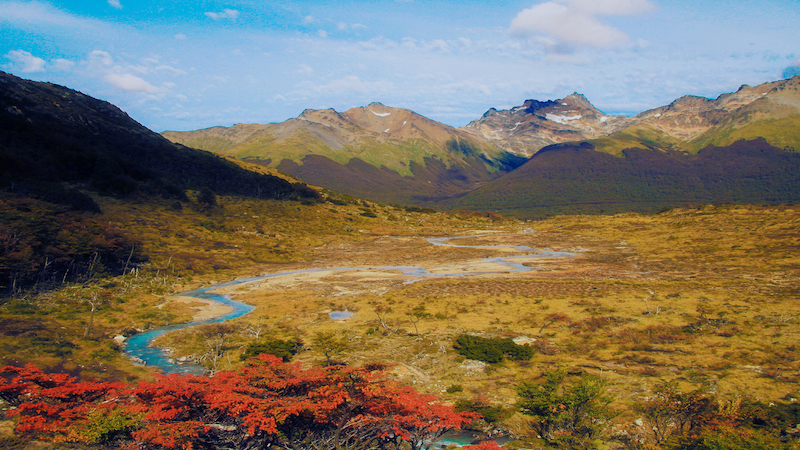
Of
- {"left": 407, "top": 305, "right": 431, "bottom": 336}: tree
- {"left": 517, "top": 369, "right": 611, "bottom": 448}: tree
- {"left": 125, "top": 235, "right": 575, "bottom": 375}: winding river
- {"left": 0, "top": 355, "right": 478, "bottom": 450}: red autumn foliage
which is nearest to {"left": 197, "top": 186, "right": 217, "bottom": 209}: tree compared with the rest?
{"left": 125, "top": 235, "right": 575, "bottom": 375}: winding river

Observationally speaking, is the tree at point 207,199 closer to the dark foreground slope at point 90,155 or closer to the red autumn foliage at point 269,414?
the dark foreground slope at point 90,155

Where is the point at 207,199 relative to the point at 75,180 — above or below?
below

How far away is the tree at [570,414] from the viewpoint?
1901cm

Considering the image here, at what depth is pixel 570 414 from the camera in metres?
19.7

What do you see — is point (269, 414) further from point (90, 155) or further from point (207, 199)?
point (90, 155)

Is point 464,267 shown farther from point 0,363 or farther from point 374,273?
point 0,363

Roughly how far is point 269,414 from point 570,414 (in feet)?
44.9

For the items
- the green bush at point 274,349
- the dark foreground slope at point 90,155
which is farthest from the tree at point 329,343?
the dark foreground slope at point 90,155

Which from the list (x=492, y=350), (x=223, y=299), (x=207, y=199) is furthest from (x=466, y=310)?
(x=207, y=199)

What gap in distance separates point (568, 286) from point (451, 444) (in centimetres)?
3672

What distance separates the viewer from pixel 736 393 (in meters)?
21.9

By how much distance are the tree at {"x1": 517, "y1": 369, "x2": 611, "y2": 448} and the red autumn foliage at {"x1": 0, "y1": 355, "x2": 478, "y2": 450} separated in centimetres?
702

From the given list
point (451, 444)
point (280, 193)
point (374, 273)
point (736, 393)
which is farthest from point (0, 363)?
point (280, 193)

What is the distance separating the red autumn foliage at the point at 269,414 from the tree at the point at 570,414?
7017 mm
